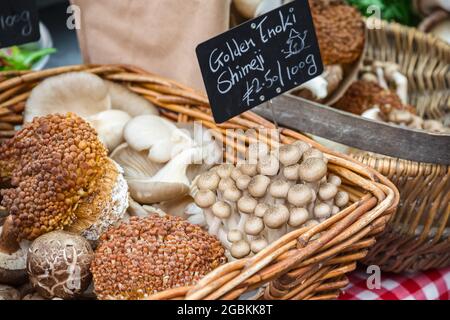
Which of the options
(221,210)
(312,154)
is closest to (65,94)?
(221,210)

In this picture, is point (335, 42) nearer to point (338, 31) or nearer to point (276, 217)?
point (338, 31)

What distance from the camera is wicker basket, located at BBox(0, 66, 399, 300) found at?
3.31 ft

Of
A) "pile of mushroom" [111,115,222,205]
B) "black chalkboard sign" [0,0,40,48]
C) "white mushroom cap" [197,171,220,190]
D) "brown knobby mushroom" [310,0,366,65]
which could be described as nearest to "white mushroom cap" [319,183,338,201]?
"white mushroom cap" [197,171,220,190]

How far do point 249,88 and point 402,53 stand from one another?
1.03 metres

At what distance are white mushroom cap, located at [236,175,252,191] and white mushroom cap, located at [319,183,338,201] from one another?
0.48ft

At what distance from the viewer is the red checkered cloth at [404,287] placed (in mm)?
1484

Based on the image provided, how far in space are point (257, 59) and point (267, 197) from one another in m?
0.31

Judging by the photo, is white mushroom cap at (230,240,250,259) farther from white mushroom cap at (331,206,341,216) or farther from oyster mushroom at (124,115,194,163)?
oyster mushroom at (124,115,194,163)

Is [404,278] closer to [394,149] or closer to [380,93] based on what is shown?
[394,149]

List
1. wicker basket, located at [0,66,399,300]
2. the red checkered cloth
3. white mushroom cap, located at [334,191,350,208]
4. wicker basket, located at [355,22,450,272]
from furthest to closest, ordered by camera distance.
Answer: the red checkered cloth
wicker basket, located at [355,22,450,272]
white mushroom cap, located at [334,191,350,208]
wicker basket, located at [0,66,399,300]

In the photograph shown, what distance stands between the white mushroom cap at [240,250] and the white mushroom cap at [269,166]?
150 millimetres

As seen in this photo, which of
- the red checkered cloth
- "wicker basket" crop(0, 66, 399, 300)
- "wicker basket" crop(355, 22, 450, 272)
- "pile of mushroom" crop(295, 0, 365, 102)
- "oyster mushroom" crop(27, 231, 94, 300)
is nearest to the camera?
"wicker basket" crop(0, 66, 399, 300)

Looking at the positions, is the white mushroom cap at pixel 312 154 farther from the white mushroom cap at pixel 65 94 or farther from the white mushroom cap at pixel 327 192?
the white mushroom cap at pixel 65 94

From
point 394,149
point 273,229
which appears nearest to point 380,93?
point 394,149
